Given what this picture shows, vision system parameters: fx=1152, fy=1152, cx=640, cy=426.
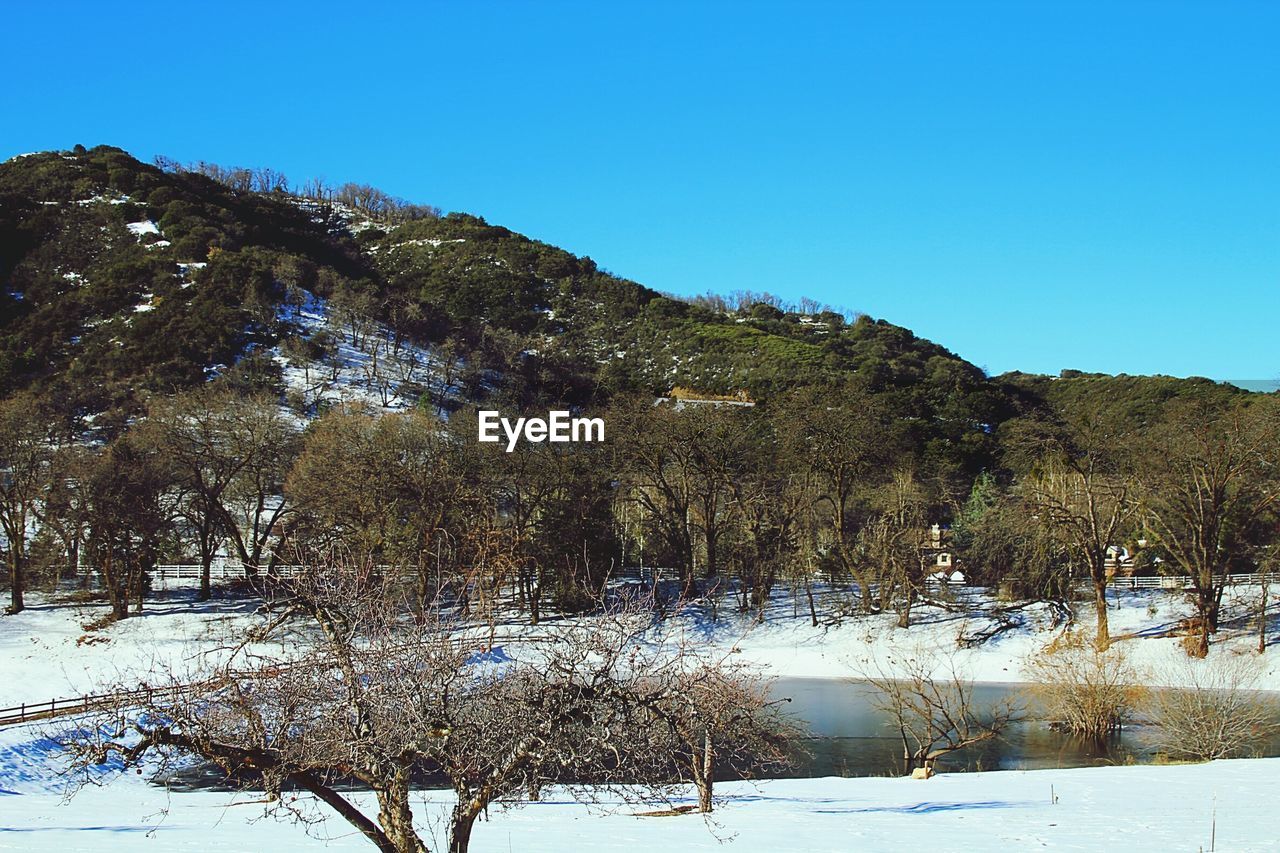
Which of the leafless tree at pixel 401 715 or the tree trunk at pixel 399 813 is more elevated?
the leafless tree at pixel 401 715

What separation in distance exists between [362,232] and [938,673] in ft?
370

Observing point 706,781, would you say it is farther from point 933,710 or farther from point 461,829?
point 933,710

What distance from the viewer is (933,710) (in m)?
31.0

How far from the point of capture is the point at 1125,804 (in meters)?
Answer: 16.6

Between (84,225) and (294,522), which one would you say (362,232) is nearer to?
(84,225)

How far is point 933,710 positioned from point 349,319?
63.8 metres

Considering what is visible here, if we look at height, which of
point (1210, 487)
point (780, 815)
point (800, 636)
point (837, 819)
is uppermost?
point (1210, 487)

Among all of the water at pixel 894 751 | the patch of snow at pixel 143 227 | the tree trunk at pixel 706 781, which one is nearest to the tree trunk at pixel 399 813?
the tree trunk at pixel 706 781

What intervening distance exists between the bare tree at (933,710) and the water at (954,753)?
0.35 m

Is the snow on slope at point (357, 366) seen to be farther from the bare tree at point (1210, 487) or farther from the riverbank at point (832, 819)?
the riverbank at point (832, 819)

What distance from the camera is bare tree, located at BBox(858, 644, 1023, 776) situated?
23064 mm

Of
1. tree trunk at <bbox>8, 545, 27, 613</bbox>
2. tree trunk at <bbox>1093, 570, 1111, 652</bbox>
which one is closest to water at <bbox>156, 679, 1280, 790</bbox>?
tree trunk at <bbox>1093, 570, 1111, 652</bbox>

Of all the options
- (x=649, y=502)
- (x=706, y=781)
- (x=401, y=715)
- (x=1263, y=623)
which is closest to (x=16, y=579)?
(x=649, y=502)

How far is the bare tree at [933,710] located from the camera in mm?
23064
